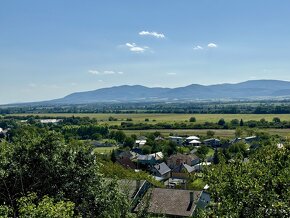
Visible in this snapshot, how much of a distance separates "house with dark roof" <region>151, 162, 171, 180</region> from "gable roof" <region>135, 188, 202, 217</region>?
24.2 metres

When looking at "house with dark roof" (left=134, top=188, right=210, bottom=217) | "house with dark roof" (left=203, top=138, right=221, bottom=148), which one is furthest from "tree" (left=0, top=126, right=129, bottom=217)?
"house with dark roof" (left=203, top=138, right=221, bottom=148)

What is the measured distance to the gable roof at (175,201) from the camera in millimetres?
28953

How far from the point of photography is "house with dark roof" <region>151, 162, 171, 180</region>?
55.9 metres

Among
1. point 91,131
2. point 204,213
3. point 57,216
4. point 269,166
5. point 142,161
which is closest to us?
point 57,216

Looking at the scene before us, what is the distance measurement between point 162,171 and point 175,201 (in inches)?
1064

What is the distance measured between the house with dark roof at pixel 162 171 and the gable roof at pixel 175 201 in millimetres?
24218

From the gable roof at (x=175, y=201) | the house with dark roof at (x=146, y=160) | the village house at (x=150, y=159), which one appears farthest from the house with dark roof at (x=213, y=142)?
the gable roof at (x=175, y=201)

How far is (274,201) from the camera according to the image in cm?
963

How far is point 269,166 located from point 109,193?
6.28 meters

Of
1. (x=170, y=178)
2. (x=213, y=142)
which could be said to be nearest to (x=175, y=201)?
(x=170, y=178)

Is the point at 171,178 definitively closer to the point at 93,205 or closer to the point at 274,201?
the point at 93,205

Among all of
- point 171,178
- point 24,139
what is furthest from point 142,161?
point 24,139

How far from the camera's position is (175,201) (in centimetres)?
3011

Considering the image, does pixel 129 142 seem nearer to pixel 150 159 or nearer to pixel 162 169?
pixel 150 159
